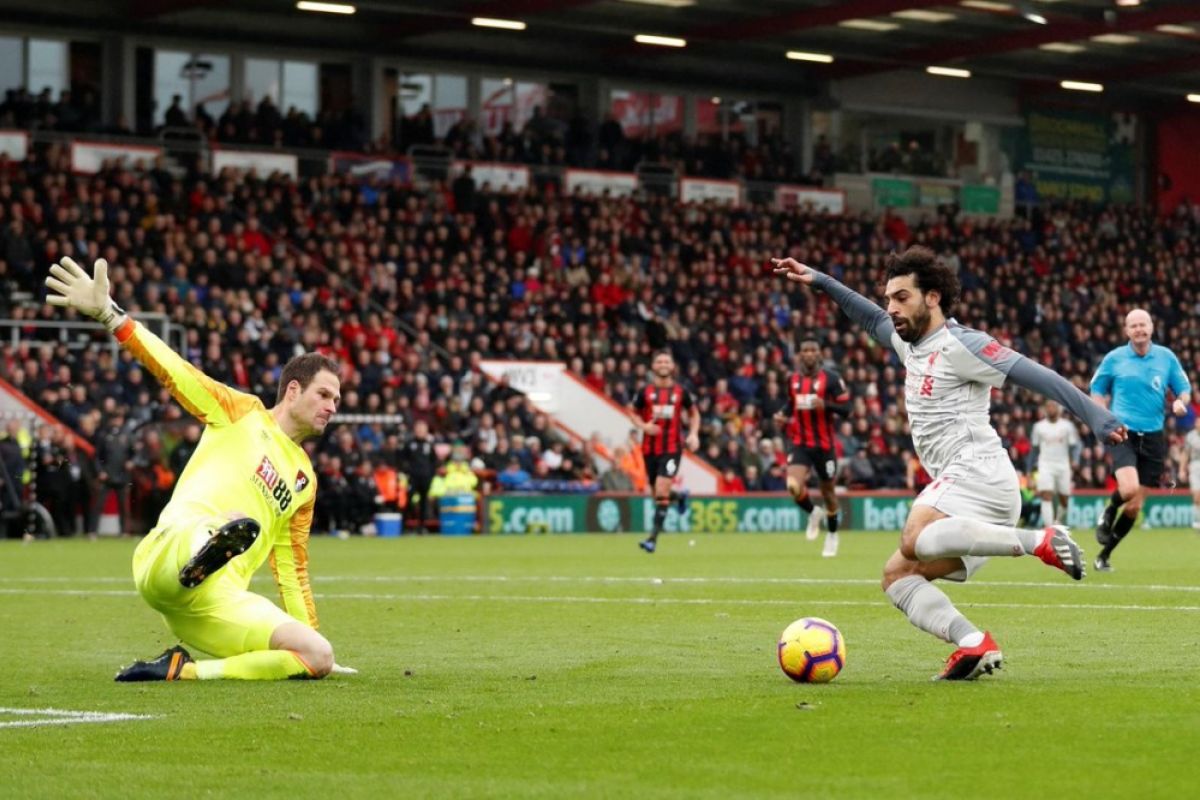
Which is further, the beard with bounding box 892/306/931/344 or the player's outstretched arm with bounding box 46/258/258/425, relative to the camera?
the beard with bounding box 892/306/931/344

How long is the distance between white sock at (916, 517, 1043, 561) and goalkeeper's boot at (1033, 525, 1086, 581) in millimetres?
257

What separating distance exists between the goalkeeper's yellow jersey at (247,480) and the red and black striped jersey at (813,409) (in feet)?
47.7

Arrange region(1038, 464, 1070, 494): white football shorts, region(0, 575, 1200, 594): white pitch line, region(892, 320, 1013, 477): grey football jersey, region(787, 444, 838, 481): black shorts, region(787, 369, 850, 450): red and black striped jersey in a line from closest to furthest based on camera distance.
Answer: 1. region(892, 320, 1013, 477): grey football jersey
2. region(0, 575, 1200, 594): white pitch line
3. region(787, 369, 850, 450): red and black striped jersey
4. region(787, 444, 838, 481): black shorts
5. region(1038, 464, 1070, 494): white football shorts

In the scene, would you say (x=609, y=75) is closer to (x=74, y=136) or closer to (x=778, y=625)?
(x=74, y=136)

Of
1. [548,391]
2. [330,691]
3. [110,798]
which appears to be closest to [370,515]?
[548,391]

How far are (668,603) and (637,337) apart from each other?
2649cm

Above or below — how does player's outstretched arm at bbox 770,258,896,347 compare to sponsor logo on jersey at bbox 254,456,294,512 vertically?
above

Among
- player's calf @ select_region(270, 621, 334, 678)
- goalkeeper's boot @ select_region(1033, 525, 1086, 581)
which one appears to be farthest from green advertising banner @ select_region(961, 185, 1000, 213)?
goalkeeper's boot @ select_region(1033, 525, 1086, 581)

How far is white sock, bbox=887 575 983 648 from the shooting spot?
9.37 m

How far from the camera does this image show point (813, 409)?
79.0ft

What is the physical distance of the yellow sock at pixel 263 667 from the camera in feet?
31.4

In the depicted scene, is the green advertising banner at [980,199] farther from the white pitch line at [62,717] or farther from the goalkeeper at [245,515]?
the white pitch line at [62,717]

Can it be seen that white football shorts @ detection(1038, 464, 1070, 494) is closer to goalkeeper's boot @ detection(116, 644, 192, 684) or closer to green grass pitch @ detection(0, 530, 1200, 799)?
green grass pitch @ detection(0, 530, 1200, 799)

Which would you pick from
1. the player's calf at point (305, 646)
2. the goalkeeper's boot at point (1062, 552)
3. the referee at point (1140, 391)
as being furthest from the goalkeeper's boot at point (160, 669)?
the referee at point (1140, 391)
